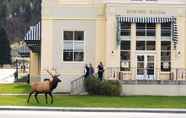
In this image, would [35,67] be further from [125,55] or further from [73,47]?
[125,55]

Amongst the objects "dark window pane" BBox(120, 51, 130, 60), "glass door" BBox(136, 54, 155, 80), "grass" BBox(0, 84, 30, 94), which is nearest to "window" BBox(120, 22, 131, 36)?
"dark window pane" BBox(120, 51, 130, 60)

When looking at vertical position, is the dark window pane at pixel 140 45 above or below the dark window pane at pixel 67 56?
above

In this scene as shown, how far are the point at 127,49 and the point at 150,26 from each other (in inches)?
96.9

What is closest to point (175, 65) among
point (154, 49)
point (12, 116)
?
point (154, 49)

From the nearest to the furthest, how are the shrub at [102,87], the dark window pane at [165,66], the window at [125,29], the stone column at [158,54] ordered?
the shrub at [102,87] → the stone column at [158,54] → the dark window pane at [165,66] → the window at [125,29]

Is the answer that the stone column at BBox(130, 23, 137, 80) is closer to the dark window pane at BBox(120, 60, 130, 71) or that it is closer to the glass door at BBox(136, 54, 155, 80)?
the dark window pane at BBox(120, 60, 130, 71)

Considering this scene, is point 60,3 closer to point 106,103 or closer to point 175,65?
point 175,65

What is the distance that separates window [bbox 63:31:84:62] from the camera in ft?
150

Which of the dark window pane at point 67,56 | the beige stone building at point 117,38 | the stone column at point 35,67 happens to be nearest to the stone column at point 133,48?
the beige stone building at point 117,38

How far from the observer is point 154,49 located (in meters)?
45.8

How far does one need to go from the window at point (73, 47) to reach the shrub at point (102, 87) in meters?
4.20

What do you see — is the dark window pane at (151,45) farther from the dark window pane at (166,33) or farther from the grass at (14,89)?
the grass at (14,89)

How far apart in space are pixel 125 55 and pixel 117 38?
1.50 meters

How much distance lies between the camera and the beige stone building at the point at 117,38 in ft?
148
